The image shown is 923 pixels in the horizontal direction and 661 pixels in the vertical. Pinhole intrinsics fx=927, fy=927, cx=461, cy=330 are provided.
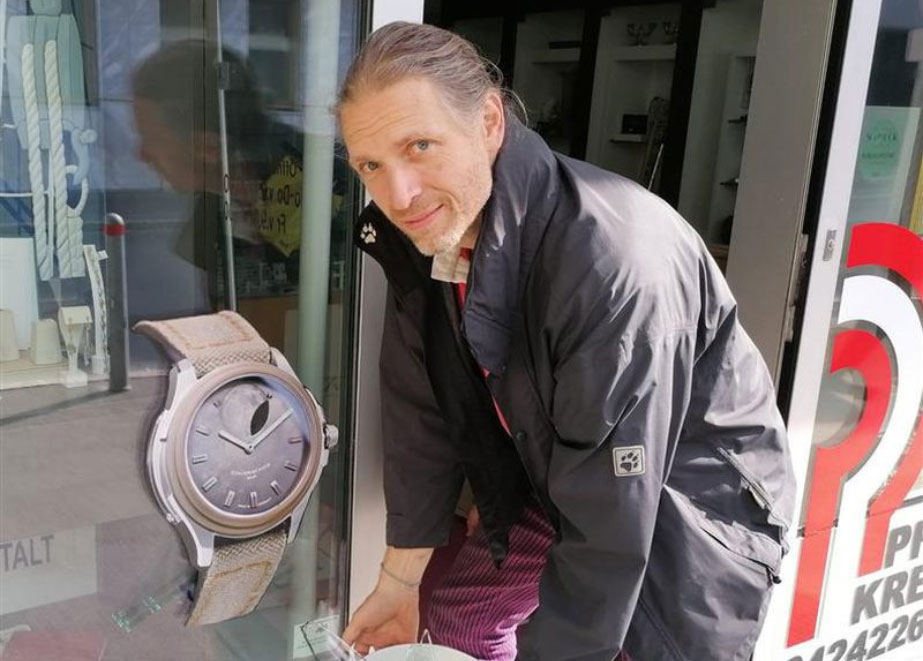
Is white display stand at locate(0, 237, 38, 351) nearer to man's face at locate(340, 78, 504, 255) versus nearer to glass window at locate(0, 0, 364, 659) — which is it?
glass window at locate(0, 0, 364, 659)

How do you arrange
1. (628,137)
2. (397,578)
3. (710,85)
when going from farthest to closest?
(628,137)
(710,85)
(397,578)

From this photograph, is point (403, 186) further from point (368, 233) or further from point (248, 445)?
point (248, 445)

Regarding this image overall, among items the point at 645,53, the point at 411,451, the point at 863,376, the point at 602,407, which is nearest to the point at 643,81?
the point at 645,53

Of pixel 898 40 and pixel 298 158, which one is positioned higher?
pixel 898 40

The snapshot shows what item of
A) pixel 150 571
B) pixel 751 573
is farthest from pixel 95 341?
pixel 751 573

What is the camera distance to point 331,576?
180cm

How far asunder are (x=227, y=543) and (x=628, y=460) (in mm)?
679

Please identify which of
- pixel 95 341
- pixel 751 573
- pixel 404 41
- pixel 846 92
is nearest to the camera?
pixel 404 41

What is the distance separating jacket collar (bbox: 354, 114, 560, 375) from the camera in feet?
4.26

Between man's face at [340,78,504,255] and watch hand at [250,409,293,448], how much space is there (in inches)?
15.8

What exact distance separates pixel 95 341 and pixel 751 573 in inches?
42.5

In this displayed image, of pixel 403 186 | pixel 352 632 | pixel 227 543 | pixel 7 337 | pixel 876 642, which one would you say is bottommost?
pixel 876 642

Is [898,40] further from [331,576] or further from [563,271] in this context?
[331,576]

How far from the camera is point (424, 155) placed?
127 cm
